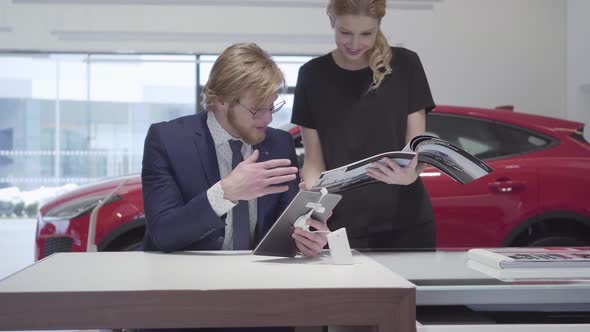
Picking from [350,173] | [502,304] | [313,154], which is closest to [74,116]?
[313,154]

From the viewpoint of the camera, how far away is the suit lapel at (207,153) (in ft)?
5.50

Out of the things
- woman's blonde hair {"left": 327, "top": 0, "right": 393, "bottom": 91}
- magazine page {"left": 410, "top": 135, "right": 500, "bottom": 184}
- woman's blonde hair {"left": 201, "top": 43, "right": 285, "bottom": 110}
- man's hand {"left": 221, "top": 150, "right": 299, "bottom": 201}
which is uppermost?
woman's blonde hair {"left": 327, "top": 0, "right": 393, "bottom": 91}

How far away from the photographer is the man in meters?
1.57

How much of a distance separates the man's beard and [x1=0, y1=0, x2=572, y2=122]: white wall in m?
5.61

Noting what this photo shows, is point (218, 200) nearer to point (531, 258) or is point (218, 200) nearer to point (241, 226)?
point (241, 226)

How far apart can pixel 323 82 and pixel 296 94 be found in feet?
0.34

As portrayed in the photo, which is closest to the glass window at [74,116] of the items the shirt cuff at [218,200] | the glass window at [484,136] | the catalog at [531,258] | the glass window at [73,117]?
the glass window at [73,117]

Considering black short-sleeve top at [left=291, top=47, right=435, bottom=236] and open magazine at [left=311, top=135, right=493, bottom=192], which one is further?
black short-sleeve top at [left=291, top=47, right=435, bottom=236]

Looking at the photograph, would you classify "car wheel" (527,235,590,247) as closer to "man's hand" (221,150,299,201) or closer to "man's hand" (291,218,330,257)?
"man's hand" (291,218,330,257)

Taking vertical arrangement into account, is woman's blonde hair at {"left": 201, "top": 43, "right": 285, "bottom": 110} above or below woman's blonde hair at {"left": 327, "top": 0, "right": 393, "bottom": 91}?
below

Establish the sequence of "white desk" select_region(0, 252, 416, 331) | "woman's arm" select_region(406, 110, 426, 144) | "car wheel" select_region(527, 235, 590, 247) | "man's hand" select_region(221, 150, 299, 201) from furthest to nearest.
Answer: "car wheel" select_region(527, 235, 590, 247) → "woman's arm" select_region(406, 110, 426, 144) → "man's hand" select_region(221, 150, 299, 201) → "white desk" select_region(0, 252, 416, 331)

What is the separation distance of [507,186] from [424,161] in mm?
1933

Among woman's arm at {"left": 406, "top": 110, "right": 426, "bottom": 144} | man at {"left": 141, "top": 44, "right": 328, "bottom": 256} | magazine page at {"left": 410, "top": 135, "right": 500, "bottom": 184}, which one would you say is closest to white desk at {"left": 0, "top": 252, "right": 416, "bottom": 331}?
man at {"left": 141, "top": 44, "right": 328, "bottom": 256}

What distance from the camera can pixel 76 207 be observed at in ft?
11.8
